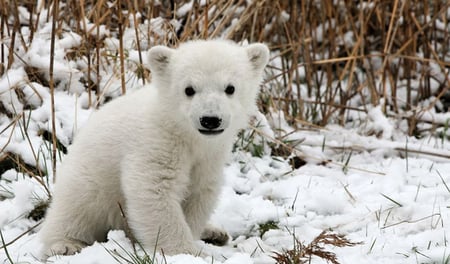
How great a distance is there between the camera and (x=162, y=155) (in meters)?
3.76

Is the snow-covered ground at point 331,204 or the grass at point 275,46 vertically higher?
the grass at point 275,46

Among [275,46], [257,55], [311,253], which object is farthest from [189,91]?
[275,46]

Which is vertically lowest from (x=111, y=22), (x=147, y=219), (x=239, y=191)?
(x=239, y=191)

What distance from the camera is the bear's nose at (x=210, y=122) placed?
357 cm

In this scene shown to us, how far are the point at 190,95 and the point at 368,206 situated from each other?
1496 mm

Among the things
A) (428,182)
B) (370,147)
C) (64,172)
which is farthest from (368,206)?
(64,172)

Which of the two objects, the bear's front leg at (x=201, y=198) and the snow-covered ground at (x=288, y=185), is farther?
the bear's front leg at (x=201, y=198)

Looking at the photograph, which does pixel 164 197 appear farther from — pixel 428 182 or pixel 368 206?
pixel 428 182

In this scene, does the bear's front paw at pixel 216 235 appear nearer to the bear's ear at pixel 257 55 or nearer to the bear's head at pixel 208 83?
the bear's head at pixel 208 83

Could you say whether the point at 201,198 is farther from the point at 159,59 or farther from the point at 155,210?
the point at 159,59

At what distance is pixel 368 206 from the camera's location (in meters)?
4.49

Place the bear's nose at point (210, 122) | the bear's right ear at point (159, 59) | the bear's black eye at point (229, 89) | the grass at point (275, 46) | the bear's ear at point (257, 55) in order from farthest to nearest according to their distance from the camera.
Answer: the grass at point (275, 46) < the bear's ear at point (257, 55) < the bear's right ear at point (159, 59) < the bear's black eye at point (229, 89) < the bear's nose at point (210, 122)

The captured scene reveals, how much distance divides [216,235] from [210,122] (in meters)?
0.94

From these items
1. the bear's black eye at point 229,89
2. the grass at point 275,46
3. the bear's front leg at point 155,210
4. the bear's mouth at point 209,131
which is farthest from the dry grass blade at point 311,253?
the grass at point 275,46
